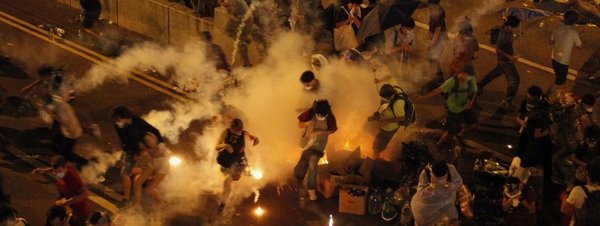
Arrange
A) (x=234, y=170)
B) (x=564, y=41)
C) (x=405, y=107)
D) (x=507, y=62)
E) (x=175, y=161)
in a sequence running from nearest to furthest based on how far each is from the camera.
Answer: (x=234, y=170), (x=405, y=107), (x=175, y=161), (x=564, y=41), (x=507, y=62)

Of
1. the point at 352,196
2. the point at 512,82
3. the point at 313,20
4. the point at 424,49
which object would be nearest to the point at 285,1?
the point at 313,20

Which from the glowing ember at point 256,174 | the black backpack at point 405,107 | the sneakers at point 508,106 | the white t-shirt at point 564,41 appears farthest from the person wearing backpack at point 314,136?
the white t-shirt at point 564,41

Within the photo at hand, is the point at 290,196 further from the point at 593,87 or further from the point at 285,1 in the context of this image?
the point at 593,87

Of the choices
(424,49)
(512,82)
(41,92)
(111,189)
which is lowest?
(111,189)

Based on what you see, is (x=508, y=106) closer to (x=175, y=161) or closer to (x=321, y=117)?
(x=321, y=117)

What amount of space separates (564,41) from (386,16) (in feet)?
10.4

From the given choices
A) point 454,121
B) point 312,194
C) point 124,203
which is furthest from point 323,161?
point 124,203

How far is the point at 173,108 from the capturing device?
12945 millimetres

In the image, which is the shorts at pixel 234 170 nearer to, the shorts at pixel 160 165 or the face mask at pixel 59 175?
the shorts at pixel 160 165

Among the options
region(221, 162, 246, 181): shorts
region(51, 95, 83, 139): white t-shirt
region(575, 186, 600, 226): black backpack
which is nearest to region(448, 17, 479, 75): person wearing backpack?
A: region(575, 186, 600, 226): black backpack

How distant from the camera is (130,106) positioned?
1302 cm

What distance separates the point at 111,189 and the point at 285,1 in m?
5.51

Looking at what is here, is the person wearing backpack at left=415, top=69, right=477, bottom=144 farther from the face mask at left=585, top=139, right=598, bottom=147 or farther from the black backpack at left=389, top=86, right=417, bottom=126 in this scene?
the face mask at left=585, top=139, right=598, bottom=147

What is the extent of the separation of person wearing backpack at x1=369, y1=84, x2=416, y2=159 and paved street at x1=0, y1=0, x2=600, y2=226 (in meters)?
0.91
